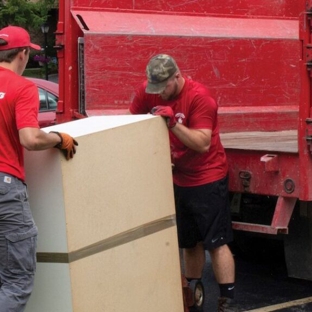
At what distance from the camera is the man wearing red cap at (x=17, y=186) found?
429 cm

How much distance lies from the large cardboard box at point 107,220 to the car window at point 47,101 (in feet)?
23.7

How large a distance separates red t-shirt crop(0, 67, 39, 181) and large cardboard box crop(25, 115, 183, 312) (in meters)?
0.14

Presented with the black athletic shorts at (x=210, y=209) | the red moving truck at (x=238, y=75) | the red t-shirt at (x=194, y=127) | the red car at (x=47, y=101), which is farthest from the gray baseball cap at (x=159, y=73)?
the red car at (x=47, y=101)

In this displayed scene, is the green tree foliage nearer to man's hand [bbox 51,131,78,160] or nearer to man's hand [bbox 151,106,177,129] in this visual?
man's hand [bbox 151,106,177,129]

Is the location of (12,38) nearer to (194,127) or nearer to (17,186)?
(17,186)

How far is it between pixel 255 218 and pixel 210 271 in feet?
4.37

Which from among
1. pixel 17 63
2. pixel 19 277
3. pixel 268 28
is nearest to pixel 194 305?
pixel 19 277

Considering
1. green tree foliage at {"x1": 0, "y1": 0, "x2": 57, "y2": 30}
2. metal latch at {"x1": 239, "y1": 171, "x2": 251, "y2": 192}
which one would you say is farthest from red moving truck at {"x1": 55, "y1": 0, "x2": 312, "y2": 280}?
green tree foliage at {"x1": 0, "y1": 0, "x2": 57, "y2": 30}

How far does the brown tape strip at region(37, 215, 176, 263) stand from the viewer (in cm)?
441

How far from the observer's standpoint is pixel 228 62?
22.8 ft

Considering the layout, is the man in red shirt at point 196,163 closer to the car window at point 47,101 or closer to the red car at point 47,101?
the red car at point 47,101

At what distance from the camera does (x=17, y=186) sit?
14.3ft

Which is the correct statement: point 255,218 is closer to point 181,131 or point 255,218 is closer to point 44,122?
point 181,131

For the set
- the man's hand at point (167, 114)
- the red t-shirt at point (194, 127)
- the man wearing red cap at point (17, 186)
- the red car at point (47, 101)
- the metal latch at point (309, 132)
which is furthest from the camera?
the red car at point (47, 101)
